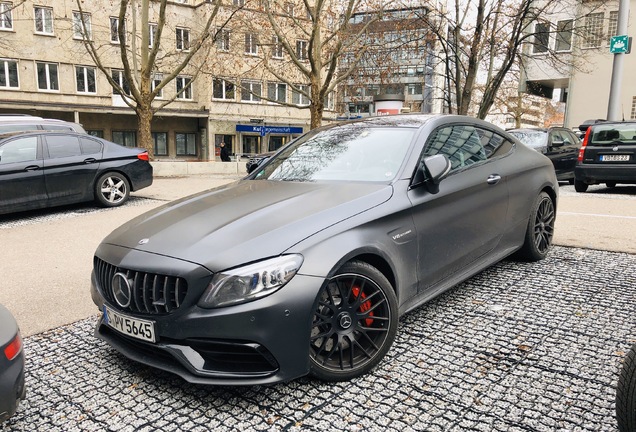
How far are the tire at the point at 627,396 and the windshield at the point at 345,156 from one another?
1775mm

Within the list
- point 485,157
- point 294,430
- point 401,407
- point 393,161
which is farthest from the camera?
point 485,157

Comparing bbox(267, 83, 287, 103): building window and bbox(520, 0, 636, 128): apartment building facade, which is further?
bbox(267, 83, 287, 103): building window

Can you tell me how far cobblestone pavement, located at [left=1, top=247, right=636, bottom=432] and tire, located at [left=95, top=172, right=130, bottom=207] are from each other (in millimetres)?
6148

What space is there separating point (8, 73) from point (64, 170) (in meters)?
29.0

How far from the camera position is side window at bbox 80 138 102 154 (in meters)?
9.29

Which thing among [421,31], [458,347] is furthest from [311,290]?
[421,31]

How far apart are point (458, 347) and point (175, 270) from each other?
1.89 m

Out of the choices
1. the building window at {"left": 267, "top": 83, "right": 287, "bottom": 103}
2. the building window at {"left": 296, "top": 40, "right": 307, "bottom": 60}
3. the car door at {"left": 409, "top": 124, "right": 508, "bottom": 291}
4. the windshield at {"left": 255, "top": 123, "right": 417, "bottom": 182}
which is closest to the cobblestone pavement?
the car door at {"left": 409, "top": 124, "right": 508, "bottom": 291}

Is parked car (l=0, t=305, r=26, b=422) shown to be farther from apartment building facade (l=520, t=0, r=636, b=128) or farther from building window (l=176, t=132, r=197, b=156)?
building window (l=176, t=132, r=197, b=156)

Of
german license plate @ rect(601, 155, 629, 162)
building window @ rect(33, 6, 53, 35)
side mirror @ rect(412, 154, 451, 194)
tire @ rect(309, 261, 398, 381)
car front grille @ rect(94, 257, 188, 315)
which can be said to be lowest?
tire @ rect(309, 261, 398, 381)

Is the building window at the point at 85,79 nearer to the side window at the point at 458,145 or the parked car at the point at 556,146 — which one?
the parked car at the point at 556,146

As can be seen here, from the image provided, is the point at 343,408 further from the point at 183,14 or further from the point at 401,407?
the point at 183,14

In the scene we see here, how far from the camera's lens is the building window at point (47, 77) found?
108 feet

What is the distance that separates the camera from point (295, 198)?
317 cm
